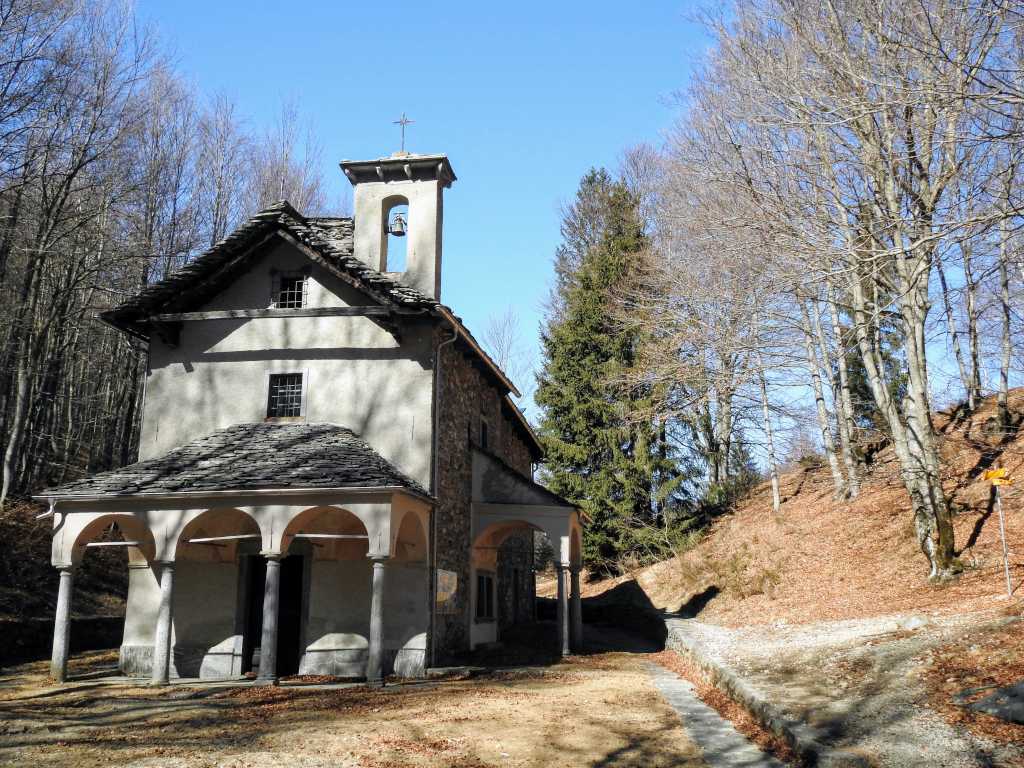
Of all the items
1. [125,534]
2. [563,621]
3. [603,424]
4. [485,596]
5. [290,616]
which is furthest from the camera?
[603,424]

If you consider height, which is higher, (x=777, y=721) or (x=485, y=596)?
(x=485, y=596)

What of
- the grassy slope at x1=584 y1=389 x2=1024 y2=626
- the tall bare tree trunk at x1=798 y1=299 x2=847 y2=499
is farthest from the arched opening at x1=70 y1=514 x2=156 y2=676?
the tall bare tree trunk at x1=798 y1=299 x2=847 y2=499

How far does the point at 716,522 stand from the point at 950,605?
1873cm

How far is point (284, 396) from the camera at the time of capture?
17.1m

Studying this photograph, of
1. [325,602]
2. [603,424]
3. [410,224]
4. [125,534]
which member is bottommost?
[325,602]

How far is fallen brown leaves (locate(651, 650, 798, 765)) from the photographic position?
8.09 meters

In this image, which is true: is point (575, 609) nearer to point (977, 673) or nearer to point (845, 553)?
point (845, 553)

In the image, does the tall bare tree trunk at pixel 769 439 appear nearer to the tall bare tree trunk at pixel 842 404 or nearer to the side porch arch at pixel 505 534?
the tall bare tree trunk at pixel 842 404

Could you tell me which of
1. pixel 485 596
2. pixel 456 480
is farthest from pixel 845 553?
pixel 456 480

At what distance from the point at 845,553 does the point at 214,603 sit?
15.1m

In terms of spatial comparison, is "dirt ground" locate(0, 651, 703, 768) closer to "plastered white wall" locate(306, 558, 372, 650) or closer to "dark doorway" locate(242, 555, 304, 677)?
"plastered white wall" locate(306, 558, 372, 650)

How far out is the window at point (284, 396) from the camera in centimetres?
1705

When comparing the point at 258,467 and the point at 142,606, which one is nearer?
the point at 258,467

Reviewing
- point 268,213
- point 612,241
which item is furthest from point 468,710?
point 612,241
